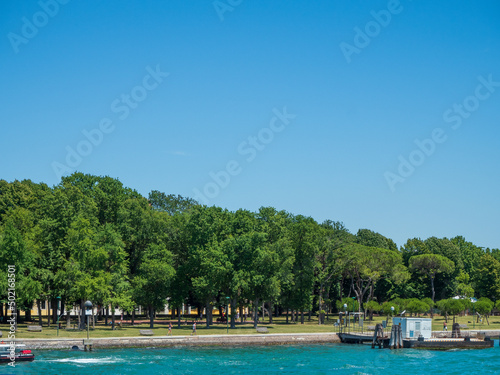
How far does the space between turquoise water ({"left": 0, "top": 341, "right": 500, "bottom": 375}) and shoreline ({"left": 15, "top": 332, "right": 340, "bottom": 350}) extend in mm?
1944

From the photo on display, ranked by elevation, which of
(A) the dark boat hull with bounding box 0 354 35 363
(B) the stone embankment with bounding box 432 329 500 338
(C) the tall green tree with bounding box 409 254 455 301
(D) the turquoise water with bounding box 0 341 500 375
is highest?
(C) the tall green tree with bounding box 409 254 455 301

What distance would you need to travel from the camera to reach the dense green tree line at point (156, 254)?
7031cm

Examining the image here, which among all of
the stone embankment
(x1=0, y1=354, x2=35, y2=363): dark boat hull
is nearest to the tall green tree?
the stone embankment

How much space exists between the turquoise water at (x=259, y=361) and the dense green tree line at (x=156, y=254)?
487 inches

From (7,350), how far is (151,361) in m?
11.8

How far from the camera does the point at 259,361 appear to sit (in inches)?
2153

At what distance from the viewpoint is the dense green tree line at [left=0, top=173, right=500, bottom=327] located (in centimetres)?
7031

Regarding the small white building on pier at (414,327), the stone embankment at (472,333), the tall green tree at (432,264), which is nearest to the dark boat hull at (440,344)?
the small white building on pier at (414,327)

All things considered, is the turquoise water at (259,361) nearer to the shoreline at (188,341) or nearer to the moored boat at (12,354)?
the moored boat at (12,354)

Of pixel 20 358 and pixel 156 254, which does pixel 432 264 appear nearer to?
pixel 156 254

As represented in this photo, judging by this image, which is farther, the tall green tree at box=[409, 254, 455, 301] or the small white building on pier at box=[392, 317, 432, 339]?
the tall green tree at box=[409, 254, 455, 301]

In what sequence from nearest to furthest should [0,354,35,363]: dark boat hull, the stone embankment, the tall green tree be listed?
[0,354,35,363]: dark boat hull, the stone embankment, the tall green tree

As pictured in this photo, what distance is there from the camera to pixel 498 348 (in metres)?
72.7

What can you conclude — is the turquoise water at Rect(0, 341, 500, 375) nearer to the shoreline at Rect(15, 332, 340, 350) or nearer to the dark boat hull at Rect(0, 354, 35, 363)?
the dark boat hull at Rect(0, 354, 35, 363)
